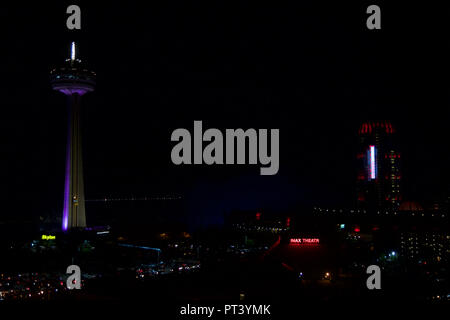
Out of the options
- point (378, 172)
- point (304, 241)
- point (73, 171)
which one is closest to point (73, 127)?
point (73, 171)

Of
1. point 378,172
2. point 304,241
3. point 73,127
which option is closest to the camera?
point 304,241

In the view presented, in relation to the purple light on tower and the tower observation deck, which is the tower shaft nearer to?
the tower observation deck

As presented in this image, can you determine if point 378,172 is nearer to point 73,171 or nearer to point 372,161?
point 372,161

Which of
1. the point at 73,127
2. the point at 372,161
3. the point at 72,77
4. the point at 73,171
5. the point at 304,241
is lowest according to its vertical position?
the point at 304,241

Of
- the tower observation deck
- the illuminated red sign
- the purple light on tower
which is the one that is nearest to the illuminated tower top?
the tower observation deck

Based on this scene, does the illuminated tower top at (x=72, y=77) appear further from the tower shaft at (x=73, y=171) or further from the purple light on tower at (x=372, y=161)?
the purple light on tower at (x=372, y=161)

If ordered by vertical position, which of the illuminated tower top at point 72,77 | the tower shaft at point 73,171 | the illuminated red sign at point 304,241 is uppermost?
the illuminated tower top at point 72,77

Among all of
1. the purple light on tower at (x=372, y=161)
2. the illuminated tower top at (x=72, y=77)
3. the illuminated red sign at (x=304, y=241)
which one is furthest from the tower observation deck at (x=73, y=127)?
the purple light on tower at (x=372, y=161)
